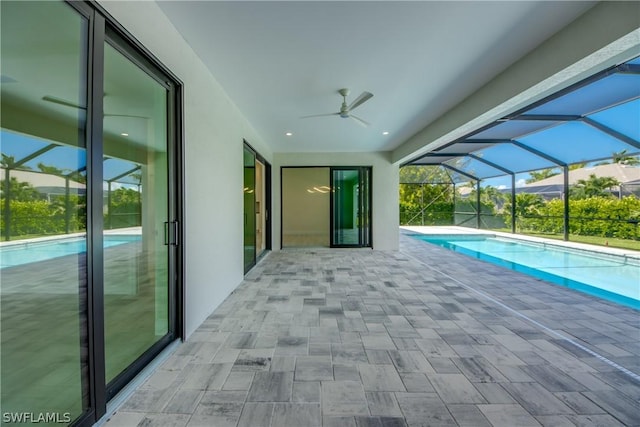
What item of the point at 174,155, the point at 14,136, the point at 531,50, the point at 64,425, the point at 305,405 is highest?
the point at 531,50

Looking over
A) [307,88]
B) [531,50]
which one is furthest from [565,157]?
[307,88]

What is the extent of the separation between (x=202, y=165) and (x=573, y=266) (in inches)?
308

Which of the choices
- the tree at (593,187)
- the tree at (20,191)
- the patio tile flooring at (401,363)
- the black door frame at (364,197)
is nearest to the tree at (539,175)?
the tree at (593,187)

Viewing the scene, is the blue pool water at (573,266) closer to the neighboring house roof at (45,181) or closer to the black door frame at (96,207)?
the black door frame at (96,207)

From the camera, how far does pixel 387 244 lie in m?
8.09

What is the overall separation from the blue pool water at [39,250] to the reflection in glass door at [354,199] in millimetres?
6722

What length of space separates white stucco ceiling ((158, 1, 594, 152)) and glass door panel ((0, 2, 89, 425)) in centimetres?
118

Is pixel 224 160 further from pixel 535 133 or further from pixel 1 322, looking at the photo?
pixel 535 133

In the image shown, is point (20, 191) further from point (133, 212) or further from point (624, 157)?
A: point (624, 157)

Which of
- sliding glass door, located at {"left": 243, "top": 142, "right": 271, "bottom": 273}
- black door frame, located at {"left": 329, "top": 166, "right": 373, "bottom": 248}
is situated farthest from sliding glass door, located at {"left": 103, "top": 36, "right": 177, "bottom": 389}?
black door frame, located at {"left": 329, "top": 166, "right": 373, "bottom": 248}

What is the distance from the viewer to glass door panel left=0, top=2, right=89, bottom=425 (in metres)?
1.26

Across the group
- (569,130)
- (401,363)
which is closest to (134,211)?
(401,363)

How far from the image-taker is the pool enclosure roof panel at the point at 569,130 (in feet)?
14.3

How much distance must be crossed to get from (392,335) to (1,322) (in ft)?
9.05
